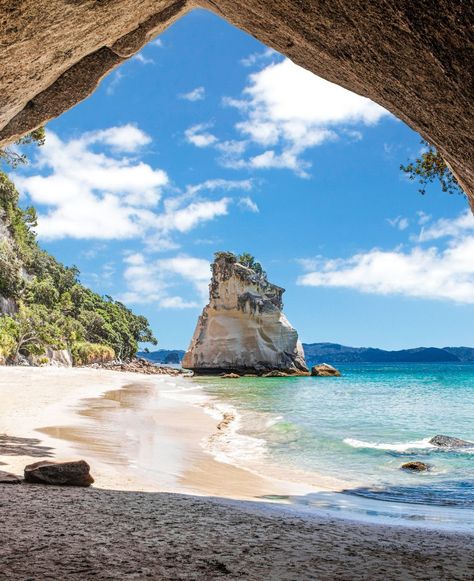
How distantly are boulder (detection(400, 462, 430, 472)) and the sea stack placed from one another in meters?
60.7

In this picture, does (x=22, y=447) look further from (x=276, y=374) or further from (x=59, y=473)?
(x=276, y=374)

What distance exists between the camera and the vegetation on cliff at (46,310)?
176ft

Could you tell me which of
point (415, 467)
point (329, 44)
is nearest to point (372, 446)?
point (415, 467)

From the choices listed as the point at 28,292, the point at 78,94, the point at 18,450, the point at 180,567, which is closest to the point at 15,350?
the point at 28,292

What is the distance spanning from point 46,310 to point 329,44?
66.3 meters

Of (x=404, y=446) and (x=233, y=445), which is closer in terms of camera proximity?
(x=233, y=445)

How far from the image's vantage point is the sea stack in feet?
243

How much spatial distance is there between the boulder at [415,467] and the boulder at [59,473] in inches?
342

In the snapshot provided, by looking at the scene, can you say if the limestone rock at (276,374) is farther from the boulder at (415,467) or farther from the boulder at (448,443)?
the boulder at (415,467)

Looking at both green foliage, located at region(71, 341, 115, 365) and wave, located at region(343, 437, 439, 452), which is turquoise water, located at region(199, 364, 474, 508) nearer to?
wave, located at region(343, 437, 439, 452)

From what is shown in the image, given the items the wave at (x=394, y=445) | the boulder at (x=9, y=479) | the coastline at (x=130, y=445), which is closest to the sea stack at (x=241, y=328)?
the coastline at (x=130, y=445)

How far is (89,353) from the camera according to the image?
7850cm

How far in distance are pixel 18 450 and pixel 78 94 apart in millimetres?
7347

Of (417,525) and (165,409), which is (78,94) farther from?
(165,409)
